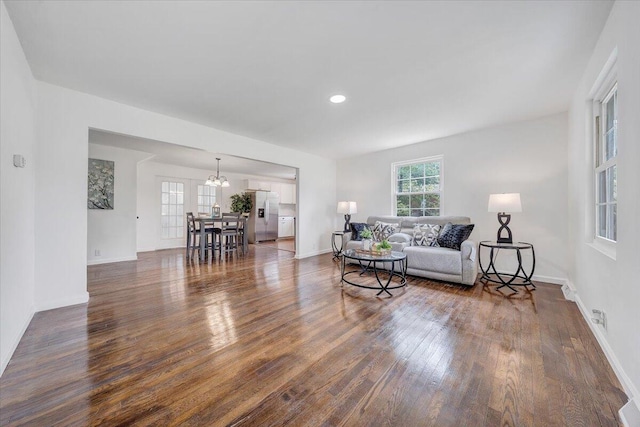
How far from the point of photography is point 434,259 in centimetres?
369

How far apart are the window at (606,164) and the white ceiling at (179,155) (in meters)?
4.67

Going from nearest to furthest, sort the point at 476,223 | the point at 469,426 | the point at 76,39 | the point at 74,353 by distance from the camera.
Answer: the point at 469,426
the point at 74,353
the point at 76,39
the point at 476,223

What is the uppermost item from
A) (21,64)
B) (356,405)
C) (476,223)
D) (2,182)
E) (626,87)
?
(21,64)

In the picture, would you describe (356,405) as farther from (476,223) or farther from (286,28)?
(476,223)

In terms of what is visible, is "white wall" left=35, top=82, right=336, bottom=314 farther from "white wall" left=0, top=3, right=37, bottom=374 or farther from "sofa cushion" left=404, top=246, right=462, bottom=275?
"sofa cushion" left=404, top=246, right=462, bottom=275

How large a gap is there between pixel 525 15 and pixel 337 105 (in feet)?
6.30

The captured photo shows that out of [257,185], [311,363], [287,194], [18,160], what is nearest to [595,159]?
[311,363]

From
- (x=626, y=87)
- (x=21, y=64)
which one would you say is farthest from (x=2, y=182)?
(x=626, y=87)

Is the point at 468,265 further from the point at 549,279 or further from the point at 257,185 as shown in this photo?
the point at 257,185

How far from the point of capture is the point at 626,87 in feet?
5.06

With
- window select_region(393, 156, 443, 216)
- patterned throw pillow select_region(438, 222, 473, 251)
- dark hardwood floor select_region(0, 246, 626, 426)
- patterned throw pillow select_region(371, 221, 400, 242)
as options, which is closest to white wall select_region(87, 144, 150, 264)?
dark hardwood floor select_region(0, 246, 626, 426)

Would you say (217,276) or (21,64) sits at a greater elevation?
(21,64)

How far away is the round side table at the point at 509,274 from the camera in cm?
336

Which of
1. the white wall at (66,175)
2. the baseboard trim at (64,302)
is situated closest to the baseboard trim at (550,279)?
the white wall at (66,175)
